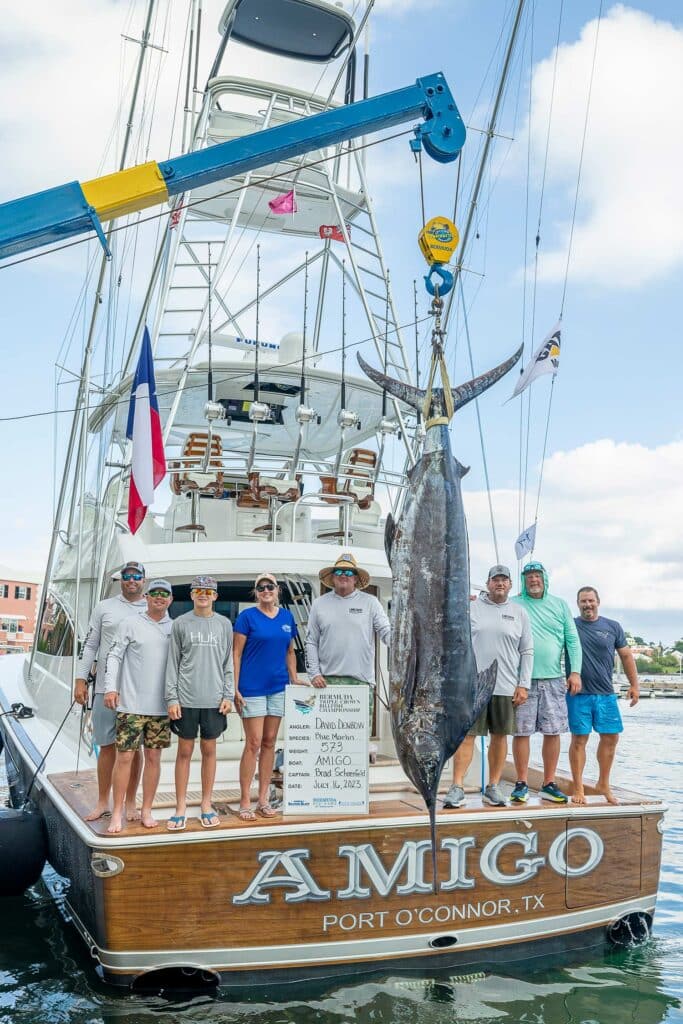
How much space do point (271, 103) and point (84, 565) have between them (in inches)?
187

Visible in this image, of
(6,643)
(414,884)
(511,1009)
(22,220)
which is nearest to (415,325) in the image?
(22,220)

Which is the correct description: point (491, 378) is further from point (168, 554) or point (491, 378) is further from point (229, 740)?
point (229, 740)

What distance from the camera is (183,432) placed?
384 inches

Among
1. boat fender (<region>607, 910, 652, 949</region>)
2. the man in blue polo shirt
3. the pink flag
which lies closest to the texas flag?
the man in blue polo shirt

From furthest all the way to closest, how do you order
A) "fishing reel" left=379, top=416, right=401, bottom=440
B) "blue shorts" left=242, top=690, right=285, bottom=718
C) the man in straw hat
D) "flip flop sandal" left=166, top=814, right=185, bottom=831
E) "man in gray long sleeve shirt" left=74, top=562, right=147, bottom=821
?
1. "fishing reel" left=379, top=416, right=401, bottom=440
2. the man in straw hat
3. "blue shorts" left=242, top=690, right=285, bottom=718
4. "man in gray long sleeve shirt" left=74, top=562, right=147, bottom=821
5. "flip flop sandal" left=166, top=814, right=185, bottom=831

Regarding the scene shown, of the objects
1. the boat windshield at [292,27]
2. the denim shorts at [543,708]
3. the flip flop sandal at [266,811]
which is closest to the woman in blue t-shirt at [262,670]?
the flip flop sandal at [266,811]

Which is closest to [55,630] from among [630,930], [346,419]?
[346,419]

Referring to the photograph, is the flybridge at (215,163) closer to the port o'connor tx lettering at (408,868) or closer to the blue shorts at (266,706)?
the blue shorts at (266,706)

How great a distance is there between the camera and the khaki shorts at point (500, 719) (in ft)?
17.9

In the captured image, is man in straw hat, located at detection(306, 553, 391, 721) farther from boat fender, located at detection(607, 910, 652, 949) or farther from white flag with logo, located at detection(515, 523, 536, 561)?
white flag with logo, located at detection(515, 523, 536, 561)

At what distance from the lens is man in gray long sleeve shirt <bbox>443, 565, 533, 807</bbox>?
5.45 metres

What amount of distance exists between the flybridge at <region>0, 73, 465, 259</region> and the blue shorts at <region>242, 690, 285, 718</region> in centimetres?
266

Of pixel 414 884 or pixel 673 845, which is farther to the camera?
pixel 673 845

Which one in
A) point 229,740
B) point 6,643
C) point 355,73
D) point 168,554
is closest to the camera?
point 168,554
